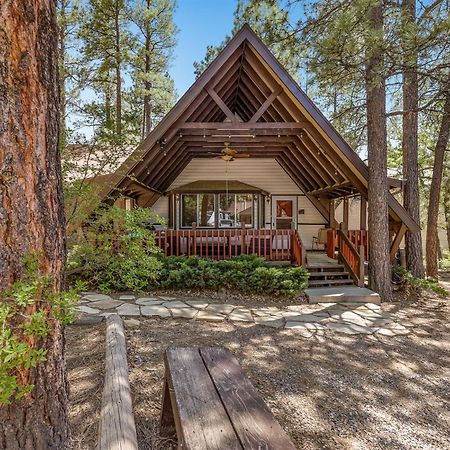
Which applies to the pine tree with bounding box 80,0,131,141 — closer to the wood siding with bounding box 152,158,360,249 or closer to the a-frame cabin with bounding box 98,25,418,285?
the wood siding with bounding box 152,158,360,249

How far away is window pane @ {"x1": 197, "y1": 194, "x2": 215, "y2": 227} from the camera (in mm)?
12281

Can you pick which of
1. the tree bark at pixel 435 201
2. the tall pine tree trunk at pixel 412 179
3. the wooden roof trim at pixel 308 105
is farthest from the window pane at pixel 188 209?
the tree bark at pixel 435 201

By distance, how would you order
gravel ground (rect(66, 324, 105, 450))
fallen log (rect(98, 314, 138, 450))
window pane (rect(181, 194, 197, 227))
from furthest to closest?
window pane (rect(181, 194, 197, 227))
gravel ground (rect(66, 324, 105, 450))
fallen log (rect(98, 314, 138, 450))

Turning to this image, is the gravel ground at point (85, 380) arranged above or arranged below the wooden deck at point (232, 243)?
below

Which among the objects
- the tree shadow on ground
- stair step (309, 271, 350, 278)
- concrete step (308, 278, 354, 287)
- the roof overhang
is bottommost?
Answer: the tree shadow on ground

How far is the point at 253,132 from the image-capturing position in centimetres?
859

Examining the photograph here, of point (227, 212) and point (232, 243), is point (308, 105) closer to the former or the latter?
point (232, 243)

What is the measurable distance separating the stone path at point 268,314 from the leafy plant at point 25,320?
336 cm

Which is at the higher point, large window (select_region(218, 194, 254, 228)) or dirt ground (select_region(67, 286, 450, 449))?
large window (select_region(218, 194, 254, 228))

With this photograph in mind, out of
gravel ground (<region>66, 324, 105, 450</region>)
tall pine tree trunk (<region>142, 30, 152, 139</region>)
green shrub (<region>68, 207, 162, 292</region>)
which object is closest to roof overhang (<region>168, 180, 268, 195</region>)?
tall pine tree trunk (<region>142, 30, 152, 139</region>)

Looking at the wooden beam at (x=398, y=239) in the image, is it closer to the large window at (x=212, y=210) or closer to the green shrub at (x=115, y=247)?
the large window at (x=212, y=210)

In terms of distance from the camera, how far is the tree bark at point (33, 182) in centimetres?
153

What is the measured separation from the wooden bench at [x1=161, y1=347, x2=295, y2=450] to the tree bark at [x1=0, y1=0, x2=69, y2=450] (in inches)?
27.3

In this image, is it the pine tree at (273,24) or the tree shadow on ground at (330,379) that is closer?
the tree shadow on ground at (330,379)
